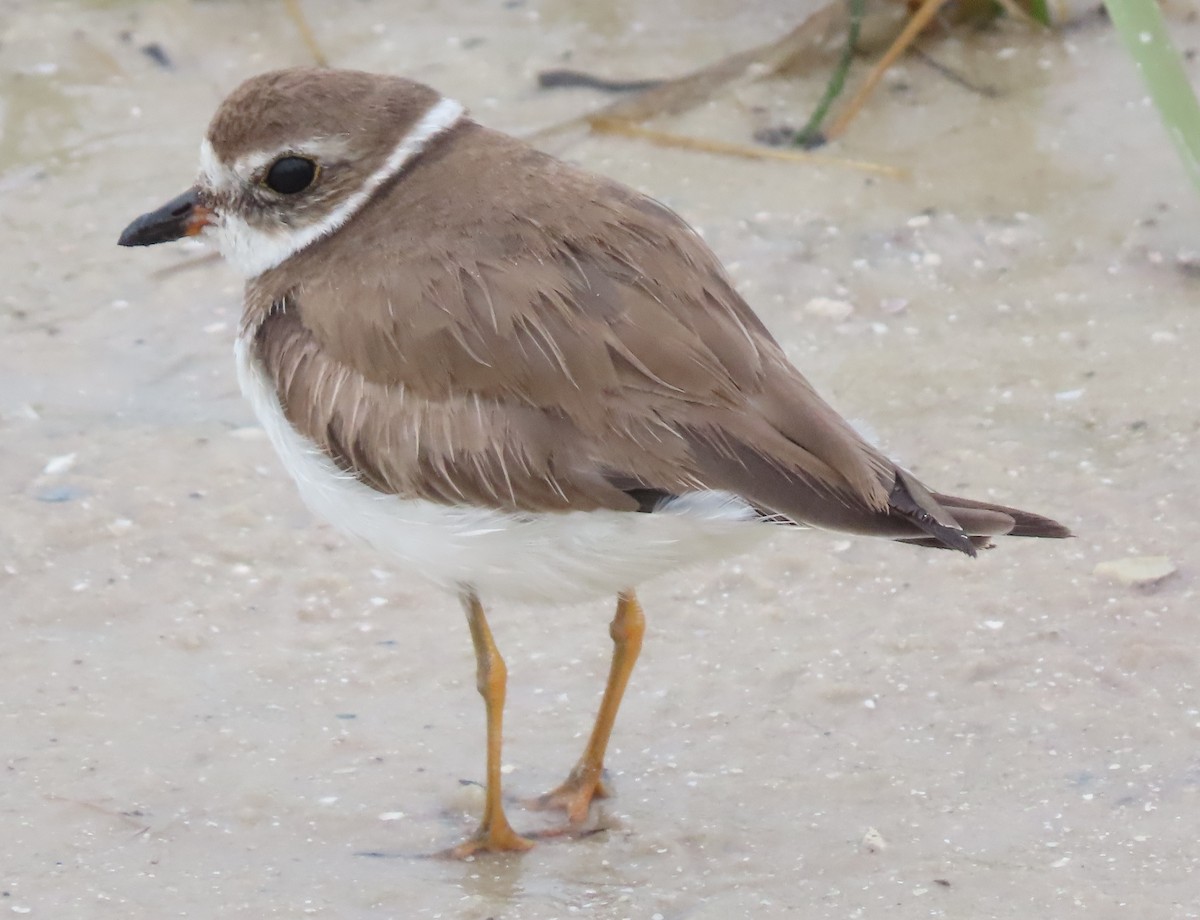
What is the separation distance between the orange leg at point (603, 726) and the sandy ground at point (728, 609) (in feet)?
0.25

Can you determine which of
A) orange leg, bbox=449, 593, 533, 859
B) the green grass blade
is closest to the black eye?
orange leg, bbox=449, 593, 533, 859

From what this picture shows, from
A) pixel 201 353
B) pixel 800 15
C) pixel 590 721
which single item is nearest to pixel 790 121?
pixel 800 15

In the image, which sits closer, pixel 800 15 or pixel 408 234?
pixel 408 234

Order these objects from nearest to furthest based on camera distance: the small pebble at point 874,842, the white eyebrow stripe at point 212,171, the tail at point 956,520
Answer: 1. the tail at point 956,520
2. the small pebble at point 874,842
3. the white eyebrow stripe at point 212,171

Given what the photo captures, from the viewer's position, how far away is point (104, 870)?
3264mm

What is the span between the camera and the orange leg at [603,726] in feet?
11.7

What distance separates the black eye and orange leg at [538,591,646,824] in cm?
109

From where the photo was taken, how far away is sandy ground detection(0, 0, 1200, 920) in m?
3.29

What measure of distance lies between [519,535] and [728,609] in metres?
1.05

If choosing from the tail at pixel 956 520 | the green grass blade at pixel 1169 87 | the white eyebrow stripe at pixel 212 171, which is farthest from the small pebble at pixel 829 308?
the white eyebrow stripe at pixel 212 171

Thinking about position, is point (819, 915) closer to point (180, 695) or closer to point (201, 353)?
point (180, 695)

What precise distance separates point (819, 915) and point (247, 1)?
16.8 feet

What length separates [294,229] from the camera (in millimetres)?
3637

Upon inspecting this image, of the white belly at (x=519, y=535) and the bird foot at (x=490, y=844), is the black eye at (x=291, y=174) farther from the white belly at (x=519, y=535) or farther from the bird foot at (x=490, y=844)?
the bird foot at (x=490, y=844)
